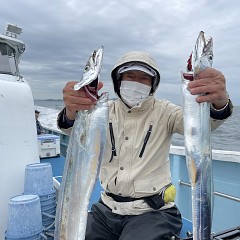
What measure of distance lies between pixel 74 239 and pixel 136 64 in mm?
1589

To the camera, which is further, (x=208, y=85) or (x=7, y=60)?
(x=7, y=60)

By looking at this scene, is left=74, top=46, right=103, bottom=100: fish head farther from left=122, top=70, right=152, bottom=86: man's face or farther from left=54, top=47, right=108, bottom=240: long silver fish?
left=122, top=70, right=152, bottom=86: man's face

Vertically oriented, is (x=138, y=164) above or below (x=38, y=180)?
above

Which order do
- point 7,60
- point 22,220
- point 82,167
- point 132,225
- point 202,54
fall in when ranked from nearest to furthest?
point 202,54 < point 82,167 < point 132,225 < point 22,220 < point 7,60

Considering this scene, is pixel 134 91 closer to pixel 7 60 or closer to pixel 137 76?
Answer: pixel 137 76

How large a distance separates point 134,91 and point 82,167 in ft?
3.42

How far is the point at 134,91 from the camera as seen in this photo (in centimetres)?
262

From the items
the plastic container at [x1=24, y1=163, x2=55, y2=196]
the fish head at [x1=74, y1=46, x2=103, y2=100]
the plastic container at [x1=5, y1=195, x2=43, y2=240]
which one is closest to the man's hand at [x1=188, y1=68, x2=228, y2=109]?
the fish head at [x1=74, y1=46, x2=103, y2=100]

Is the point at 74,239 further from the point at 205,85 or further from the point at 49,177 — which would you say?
the point at 49,177

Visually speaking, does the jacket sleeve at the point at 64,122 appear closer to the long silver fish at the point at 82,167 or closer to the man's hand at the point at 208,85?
the long silver fish at the point at 82,167

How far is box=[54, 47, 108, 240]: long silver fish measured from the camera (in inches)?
70.0

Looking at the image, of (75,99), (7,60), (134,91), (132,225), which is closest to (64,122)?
(75,99)

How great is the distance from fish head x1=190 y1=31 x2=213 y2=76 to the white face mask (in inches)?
37.3

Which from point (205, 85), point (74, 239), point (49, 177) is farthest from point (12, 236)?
point (205, 85)
